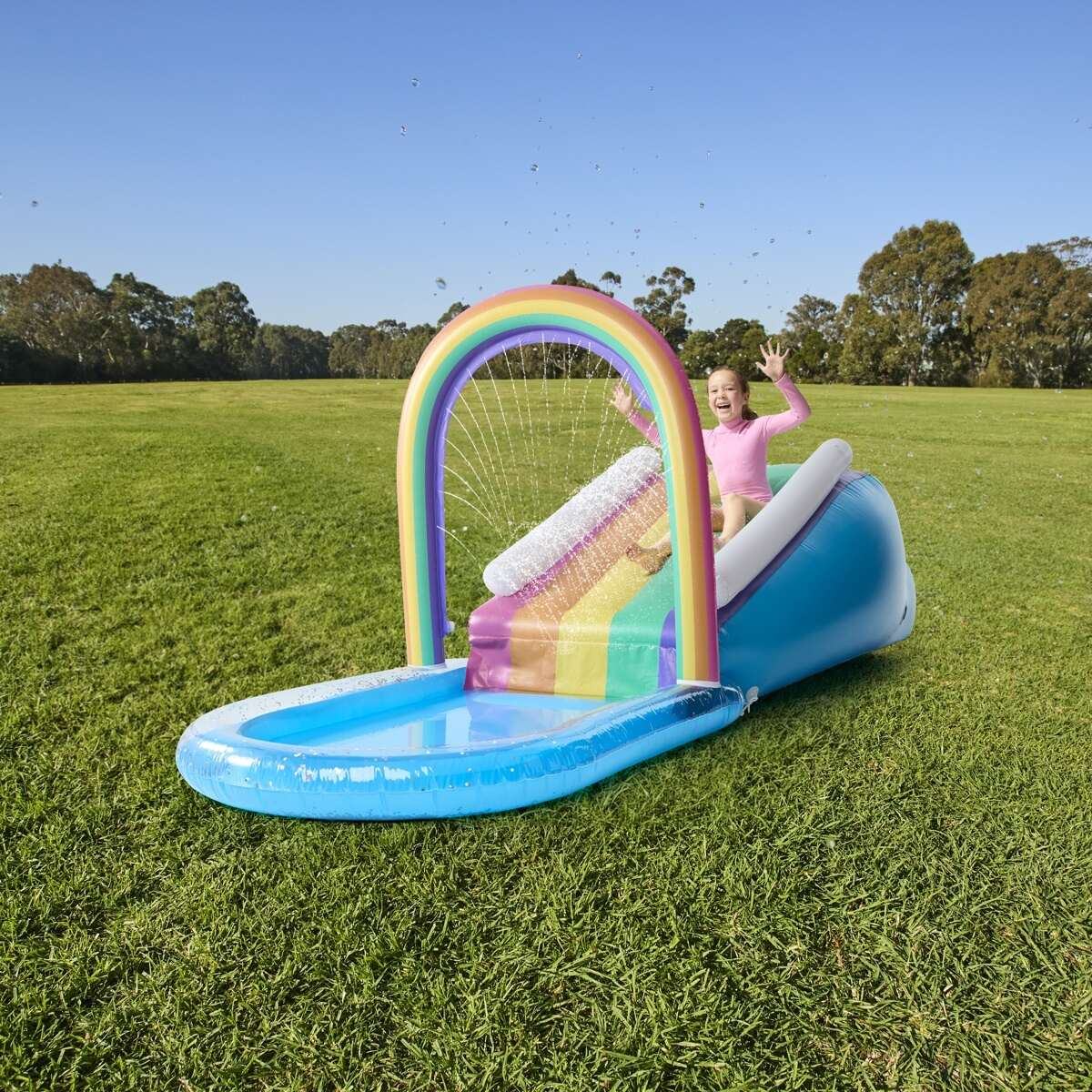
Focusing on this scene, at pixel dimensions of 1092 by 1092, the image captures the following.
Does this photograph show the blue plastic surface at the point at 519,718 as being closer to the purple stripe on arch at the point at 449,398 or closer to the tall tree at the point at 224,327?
the purple stripe on arch at the point at 449,398

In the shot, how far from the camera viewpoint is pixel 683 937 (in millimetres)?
2094

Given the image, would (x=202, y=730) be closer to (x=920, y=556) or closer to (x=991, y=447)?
(x=920, y=556)

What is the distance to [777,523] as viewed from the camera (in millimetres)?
3490

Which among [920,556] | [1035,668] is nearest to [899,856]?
[1035,668]

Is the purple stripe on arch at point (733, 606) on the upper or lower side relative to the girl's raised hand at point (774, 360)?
lower

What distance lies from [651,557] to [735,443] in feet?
2.24

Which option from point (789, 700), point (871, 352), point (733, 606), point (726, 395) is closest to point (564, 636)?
point (733, 606)

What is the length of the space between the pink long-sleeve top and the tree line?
3128cm

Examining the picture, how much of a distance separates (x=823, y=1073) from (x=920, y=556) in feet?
17.1

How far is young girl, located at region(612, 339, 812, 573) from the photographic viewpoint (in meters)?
3.90

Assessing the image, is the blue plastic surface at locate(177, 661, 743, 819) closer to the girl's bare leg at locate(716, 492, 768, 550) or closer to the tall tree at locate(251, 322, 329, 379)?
the girl's bare leg at locate(716, 492, 768, 550)

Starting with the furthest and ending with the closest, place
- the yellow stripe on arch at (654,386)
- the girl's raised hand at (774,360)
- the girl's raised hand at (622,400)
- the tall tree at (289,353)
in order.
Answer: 1. the tall tree at (289,353)
2. the girl's raised hand at (622,400)
3. the girl's raised hand at (774,360)
4. the yellow stripe on arch at (654,386)

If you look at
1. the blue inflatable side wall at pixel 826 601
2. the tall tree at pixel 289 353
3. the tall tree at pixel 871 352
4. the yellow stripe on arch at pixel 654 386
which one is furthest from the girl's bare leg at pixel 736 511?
the tall tree at pixel 289 353

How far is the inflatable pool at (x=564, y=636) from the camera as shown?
2.55m
